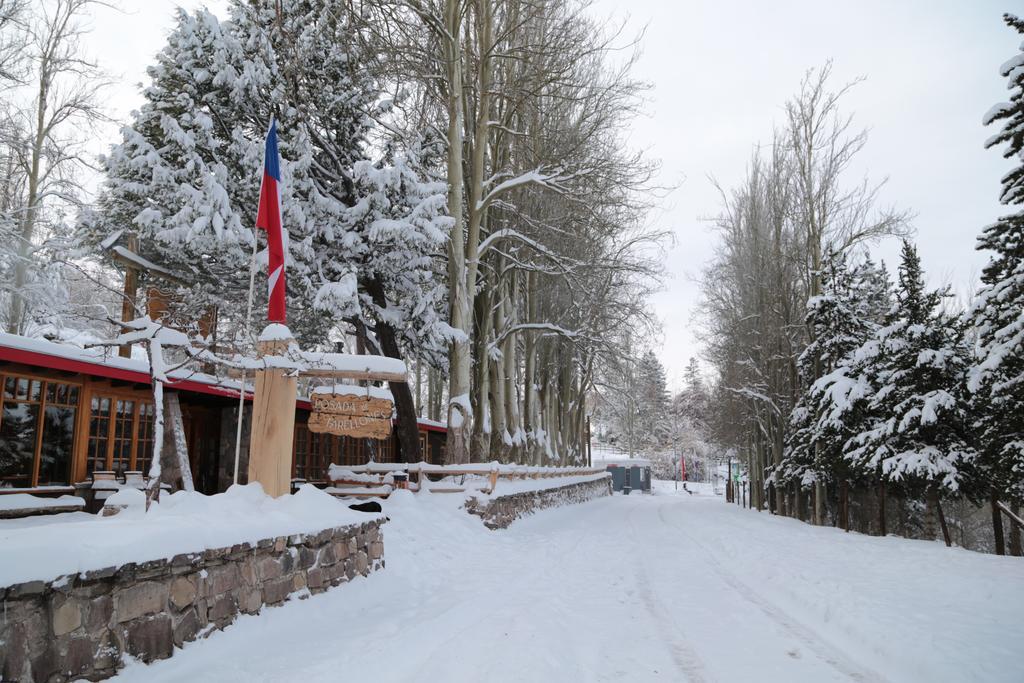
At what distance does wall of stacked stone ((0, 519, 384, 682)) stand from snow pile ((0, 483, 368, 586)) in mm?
66

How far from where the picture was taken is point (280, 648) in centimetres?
484

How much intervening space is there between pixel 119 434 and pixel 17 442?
1823 millimetres

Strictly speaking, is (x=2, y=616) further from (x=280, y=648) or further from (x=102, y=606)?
(x=280, y=648)

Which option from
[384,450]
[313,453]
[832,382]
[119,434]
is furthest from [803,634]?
[384,450]

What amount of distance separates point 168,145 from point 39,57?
391cm

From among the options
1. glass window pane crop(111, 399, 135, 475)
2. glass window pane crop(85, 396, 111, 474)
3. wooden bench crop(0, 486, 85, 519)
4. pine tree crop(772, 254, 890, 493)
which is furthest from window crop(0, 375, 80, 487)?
pine tree crop(772, 254, 890, 493)

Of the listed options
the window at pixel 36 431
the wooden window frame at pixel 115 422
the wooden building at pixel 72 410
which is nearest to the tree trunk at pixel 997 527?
the wooden building at pixel 72 410

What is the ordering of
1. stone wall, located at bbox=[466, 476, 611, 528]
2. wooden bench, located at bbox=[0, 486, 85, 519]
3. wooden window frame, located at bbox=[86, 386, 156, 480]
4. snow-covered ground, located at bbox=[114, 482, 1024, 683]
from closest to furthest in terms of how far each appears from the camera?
snow-covered ground, located at bbox=[114, 482, 1024, 683] < wooden bench, located at bbox=[0, 486, 85, 519] < wooden window frame, located at bbox=[86, 386, 156, 480] < stone wall, located at bbox=[466, 476, 611, 528]

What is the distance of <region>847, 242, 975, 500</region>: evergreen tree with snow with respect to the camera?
12.4 metres

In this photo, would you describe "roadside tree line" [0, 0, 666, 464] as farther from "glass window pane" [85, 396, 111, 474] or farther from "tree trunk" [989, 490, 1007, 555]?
"tree trunk" [989, 490, 1007, 555]

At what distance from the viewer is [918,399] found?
42.0 feet

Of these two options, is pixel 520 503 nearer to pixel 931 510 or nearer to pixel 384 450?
pixel 384 450

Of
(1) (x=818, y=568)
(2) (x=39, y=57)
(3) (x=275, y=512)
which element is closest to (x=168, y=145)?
(2) (x=39, y=57)

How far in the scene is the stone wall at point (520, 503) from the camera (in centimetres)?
1310
